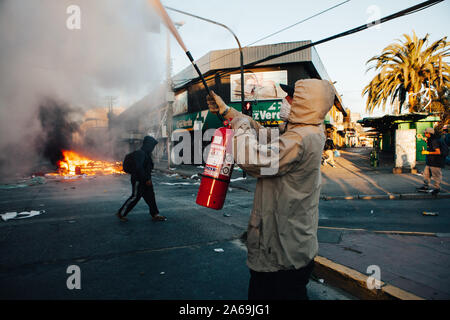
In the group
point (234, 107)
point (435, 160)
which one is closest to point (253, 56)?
point (234, 107)

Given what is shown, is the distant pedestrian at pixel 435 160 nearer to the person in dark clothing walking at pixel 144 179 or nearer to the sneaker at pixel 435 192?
the sneaker at pixel 435 192

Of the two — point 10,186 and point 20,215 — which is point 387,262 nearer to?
point 20,215

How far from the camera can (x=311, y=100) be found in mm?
1653

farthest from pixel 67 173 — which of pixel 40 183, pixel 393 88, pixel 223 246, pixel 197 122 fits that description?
pixel 393 88

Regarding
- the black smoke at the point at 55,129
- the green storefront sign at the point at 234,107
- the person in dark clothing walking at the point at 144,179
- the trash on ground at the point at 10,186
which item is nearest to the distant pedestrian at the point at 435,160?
the person in dark clothing walking at the point at 144,179

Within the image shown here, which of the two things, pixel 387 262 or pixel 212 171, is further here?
pixel 387 262

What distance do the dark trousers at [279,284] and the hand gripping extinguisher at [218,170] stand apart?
0.77 metres

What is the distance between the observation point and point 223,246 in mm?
4309

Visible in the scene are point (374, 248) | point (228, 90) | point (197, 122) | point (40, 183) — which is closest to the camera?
point (374, 248)

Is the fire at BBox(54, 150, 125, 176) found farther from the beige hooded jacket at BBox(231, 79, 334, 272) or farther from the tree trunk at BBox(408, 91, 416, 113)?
the tree trunk at BBox(408, 91, 416, 113)

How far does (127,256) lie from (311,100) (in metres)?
3.38

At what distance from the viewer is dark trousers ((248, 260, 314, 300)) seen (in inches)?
64.2

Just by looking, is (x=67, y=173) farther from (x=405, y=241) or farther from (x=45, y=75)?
(x=405, y=241)

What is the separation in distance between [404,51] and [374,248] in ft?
62.4
